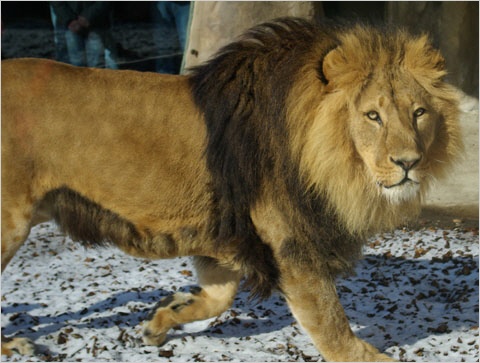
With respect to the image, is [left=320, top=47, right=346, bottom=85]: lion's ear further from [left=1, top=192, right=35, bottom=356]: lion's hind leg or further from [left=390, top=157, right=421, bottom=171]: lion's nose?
[left=1, top=192, right=35, bottom=356]: lion's hind leg

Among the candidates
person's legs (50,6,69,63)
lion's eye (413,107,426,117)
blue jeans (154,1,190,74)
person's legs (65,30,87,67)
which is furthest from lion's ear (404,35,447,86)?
person's legs (50,6,69,63)

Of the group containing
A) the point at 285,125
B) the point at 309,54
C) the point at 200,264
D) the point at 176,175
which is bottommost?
the point at 200,264

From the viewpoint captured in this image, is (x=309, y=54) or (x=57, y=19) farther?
(x=57, y=19)

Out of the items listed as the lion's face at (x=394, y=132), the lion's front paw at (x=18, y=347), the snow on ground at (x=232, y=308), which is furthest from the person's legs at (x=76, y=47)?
the lion's face at (x=394, y=132)

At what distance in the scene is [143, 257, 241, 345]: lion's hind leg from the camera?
4422 mm

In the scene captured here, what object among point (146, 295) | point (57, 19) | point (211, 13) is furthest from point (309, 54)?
point (57, 19)

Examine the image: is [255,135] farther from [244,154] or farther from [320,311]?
[320,311]

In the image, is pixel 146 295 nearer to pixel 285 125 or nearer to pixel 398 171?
pixel 285 125

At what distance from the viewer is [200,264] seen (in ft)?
14.3

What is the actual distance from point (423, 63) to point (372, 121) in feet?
1.27

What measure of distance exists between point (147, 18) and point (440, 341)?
198 inches

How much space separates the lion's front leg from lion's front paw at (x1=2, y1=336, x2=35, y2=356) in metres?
1.33

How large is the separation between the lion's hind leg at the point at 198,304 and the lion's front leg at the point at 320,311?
0.61 m

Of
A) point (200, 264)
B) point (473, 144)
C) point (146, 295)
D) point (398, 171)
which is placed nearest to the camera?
point (398, 171)
